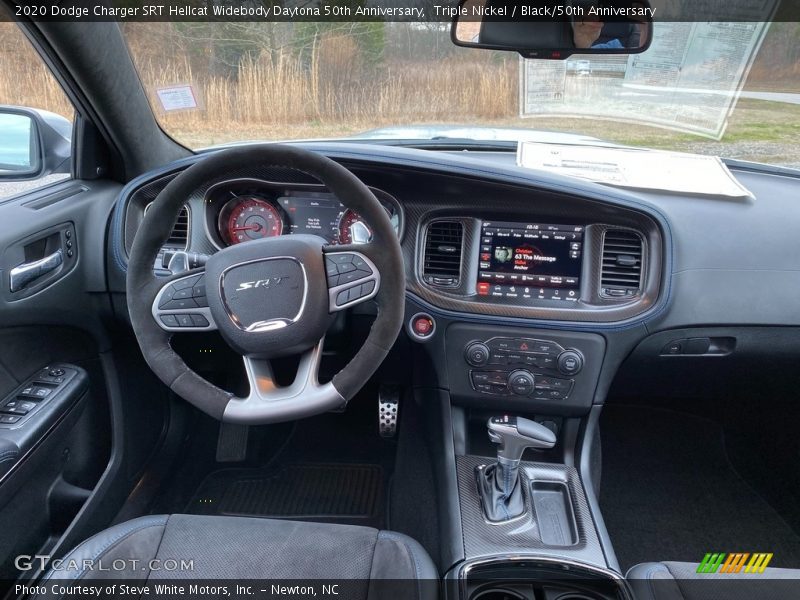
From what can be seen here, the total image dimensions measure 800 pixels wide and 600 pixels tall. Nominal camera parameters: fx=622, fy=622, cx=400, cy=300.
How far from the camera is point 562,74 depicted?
206 cm

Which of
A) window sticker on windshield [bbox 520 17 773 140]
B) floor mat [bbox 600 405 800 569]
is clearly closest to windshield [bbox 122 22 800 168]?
window sticker on windshield [bbox 520 17 773 140]

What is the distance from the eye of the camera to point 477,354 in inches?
86.9

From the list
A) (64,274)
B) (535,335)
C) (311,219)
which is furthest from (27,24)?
(535,335)

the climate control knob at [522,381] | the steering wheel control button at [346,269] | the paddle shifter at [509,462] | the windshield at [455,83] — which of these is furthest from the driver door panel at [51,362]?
the climate control knob at [522,381]

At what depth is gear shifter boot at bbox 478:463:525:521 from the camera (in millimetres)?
1922

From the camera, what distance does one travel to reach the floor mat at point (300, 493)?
2580 millimetres

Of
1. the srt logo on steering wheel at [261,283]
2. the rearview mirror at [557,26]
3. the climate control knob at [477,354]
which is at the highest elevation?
the rearview mirror at [557,26]

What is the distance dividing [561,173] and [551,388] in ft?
2.48

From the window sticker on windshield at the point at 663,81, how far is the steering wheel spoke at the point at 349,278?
0.98 m

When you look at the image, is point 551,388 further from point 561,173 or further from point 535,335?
point 561,173

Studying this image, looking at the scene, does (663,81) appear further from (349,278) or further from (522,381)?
(349,278)

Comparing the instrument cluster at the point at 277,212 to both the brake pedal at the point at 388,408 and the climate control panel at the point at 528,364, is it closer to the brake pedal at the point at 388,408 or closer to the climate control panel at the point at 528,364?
the climate control panel at the point at 528,364

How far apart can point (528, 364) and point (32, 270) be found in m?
1.65

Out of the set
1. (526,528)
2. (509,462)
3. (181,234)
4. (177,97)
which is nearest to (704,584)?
(526,528)
